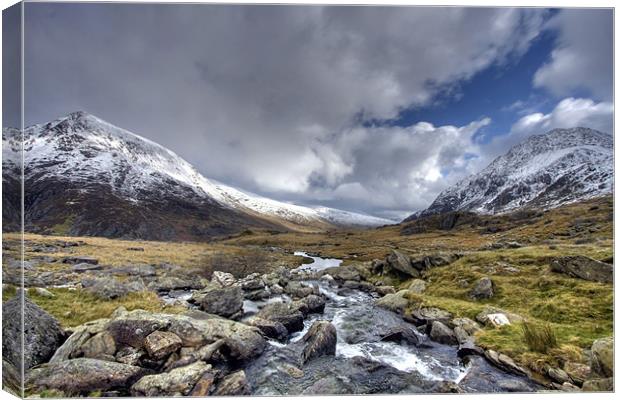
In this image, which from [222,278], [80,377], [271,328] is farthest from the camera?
[222,278]

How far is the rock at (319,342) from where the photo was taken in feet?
26.0

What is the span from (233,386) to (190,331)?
194 cm

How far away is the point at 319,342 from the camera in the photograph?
8.13 metres

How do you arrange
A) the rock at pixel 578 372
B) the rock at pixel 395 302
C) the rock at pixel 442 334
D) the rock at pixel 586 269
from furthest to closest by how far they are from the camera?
the rock at pixel 395 302 < the rock at pixel 442 334 < the rock at pixel 586 269 < the rock at pixel 578 372

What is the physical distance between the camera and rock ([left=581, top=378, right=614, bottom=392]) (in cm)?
590

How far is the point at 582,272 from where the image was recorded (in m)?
9.45

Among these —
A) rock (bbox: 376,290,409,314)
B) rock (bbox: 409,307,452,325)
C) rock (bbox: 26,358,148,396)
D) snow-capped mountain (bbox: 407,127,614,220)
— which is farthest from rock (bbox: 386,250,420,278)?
rock (bbox: 26,358,148,396)

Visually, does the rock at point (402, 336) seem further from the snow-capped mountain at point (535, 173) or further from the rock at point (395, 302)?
the snow-capped mountain at point (535, 173)

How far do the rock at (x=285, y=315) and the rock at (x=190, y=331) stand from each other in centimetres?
147

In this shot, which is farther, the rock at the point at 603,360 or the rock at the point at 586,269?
the rock at the point at 586,269

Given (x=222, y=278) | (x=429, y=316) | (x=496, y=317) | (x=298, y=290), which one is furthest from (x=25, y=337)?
(x=496, y=317)

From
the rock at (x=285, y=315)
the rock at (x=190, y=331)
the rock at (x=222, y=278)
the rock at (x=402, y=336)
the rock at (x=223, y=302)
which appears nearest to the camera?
the rock at (x=190, y=331)

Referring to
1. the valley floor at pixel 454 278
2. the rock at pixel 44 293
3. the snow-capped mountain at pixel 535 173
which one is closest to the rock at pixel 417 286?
the valley floor at pixel 454 278

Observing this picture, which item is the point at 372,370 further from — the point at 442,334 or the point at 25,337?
the point at 25,337
